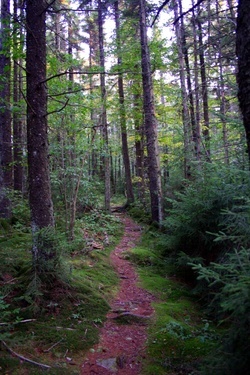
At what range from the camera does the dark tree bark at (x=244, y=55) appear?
7.68 feet

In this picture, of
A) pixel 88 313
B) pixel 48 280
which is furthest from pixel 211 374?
pixel 48 280

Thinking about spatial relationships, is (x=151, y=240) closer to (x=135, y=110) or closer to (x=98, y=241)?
(x=98, y=241)

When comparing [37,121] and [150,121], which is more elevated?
[150,121]

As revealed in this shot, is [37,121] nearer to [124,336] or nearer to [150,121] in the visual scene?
[124,336]

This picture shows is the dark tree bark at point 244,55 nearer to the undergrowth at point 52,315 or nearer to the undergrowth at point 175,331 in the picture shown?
the undergrowth at point 175,331

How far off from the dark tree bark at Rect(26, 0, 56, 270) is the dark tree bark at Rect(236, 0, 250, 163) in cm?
364

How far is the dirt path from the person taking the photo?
3.57 m

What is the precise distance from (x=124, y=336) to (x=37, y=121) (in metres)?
3.86

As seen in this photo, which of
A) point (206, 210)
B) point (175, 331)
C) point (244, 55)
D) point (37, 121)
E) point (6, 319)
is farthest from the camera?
point (206, 210)

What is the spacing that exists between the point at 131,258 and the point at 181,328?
4181 mm

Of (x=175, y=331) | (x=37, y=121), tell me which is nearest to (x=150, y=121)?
(x=37, y=121)

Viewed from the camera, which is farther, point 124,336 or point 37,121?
point 37,121

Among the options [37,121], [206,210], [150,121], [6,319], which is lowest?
[6,319]

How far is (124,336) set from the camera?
14.2ft
